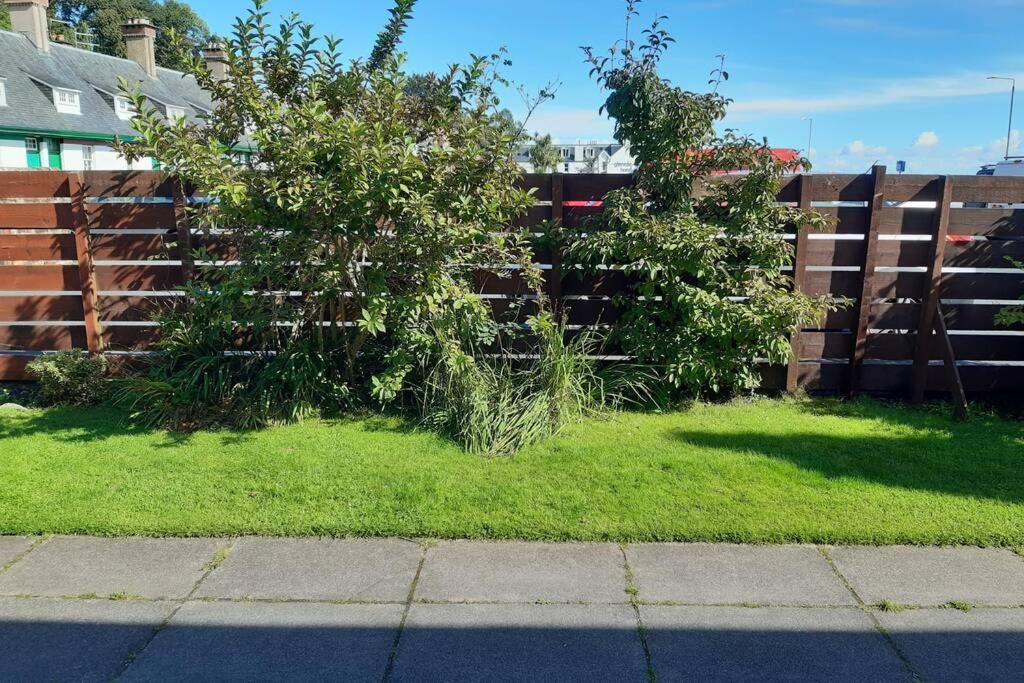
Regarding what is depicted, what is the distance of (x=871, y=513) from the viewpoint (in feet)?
13.8

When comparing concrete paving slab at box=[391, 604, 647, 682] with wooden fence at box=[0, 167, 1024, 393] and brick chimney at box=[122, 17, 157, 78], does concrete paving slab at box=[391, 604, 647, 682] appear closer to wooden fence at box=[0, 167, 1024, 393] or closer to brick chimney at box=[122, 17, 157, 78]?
wooden fence at box=[0, 167, 1024, 393]

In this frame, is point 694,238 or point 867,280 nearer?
point 694,238

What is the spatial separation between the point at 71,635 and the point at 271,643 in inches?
34.4

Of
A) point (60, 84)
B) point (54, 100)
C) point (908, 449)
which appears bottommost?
point (908, 449)

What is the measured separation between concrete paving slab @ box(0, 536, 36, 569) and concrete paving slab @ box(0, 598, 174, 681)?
47 centimetres

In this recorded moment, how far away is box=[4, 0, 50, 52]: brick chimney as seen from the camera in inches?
1131

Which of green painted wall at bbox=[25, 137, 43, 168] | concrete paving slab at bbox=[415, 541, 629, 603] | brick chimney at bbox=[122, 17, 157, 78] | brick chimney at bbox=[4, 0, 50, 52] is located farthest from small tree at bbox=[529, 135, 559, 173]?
brick chimney at bbox=[122, 17, 157, 78]

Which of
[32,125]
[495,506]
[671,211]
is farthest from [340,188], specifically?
[32,125]

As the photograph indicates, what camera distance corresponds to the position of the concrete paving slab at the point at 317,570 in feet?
11.2

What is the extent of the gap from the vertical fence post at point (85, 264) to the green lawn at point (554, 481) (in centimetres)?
87

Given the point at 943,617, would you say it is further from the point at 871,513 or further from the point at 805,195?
the point at 805,195

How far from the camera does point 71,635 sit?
10.1ft

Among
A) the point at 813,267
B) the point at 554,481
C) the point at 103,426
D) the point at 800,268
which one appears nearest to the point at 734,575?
the point at 554,481

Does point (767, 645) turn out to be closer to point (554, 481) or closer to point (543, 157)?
point (554, 481)
